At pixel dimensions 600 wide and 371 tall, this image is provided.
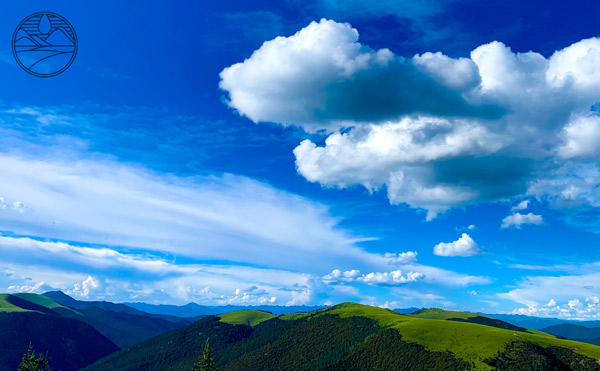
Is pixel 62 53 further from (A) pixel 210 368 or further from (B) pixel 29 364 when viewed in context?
(A) pixel 210 368

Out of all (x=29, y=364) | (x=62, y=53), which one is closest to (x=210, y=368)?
(x=29, y=364)

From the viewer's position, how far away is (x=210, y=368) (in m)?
100

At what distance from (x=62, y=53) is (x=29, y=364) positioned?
70.4 meters

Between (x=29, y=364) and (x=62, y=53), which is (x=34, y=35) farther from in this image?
(x=29, y=364)

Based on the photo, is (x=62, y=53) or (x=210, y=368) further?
(x=210, y=368)

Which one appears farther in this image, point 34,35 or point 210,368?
point 210,368

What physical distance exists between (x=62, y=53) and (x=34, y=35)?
603cm

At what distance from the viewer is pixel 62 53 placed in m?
89.6

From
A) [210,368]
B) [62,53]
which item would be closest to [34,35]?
[62,53]

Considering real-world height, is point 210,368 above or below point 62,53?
below

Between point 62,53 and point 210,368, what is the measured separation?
8180 cm

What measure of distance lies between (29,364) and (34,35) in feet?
240

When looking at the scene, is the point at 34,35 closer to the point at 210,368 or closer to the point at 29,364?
the point at 29,364

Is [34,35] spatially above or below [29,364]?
above
